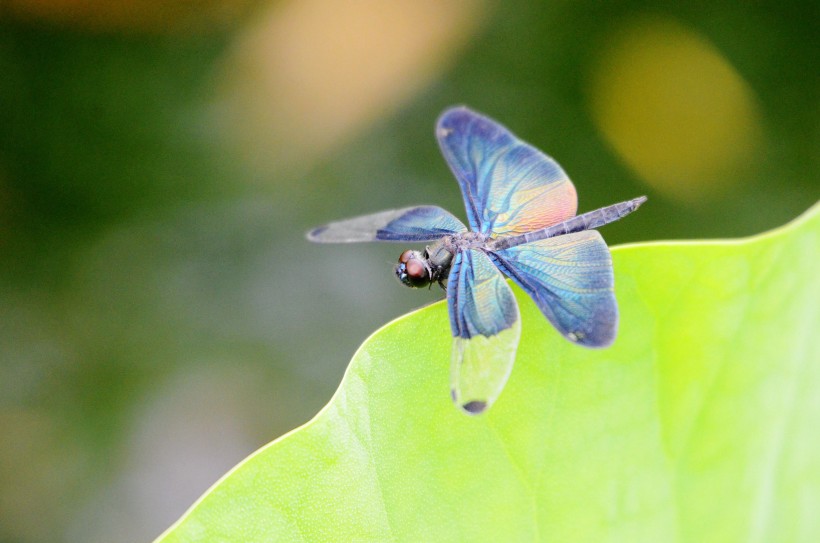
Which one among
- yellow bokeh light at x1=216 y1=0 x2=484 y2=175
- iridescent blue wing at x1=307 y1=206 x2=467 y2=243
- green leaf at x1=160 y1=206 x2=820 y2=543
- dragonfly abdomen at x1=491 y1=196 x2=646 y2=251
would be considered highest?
yellow bokeh light at x1=216 y1=0 x2=484 y2=175

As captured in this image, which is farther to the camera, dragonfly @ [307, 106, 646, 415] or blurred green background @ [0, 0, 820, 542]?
blurred green background @ [0, 0, 820, 542]

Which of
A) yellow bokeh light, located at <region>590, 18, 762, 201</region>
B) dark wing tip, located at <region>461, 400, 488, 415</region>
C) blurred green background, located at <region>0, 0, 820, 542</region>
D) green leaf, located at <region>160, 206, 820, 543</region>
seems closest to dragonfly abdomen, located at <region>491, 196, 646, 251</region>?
green leaf, located at <region>160, 206, 820, 543</region>

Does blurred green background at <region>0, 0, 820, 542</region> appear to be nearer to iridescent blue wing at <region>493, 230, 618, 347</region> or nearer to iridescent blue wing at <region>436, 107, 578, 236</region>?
iridescent blue wing at <region>436, 107, 578, 236</region>

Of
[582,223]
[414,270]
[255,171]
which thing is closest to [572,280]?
[582,223]

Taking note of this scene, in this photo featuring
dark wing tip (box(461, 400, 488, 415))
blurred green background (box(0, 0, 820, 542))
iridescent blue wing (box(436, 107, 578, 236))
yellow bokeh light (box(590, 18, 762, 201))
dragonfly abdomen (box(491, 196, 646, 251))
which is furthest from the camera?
yellow bokeh light (box(590, 18, 762, 201))

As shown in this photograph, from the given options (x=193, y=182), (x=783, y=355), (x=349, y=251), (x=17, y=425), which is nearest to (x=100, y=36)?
(x=193, y=182)

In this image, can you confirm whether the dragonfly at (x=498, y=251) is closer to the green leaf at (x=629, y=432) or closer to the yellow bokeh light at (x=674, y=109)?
the green leaf at (x=629, y=432)

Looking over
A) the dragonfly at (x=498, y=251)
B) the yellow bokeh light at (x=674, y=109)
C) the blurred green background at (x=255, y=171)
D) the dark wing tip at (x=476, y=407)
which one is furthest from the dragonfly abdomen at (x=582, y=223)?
the yellow bokeh light at (x=674, y=109)
